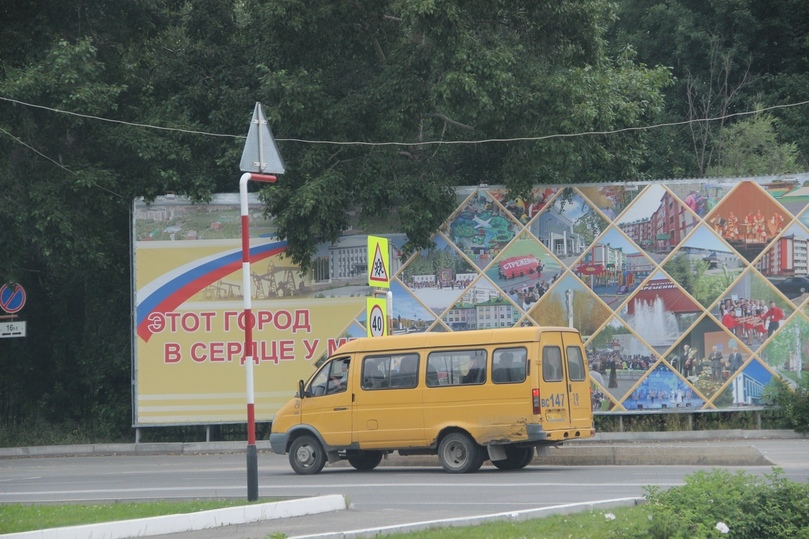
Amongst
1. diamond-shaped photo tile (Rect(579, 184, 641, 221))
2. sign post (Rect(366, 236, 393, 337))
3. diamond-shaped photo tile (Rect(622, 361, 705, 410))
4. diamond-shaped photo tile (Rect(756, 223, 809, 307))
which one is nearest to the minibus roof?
sign post (Rect(366, 236, 393, 337))

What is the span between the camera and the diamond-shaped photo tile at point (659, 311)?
83.5 feet

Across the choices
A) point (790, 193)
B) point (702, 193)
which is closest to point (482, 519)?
point (702, 193)

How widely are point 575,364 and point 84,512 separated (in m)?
8.73

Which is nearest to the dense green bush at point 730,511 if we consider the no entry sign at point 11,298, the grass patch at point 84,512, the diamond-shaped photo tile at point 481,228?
the grass patch at point 84,512

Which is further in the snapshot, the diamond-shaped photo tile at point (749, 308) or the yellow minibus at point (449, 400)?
the diamond-shaped photo tile at point (749, 308)

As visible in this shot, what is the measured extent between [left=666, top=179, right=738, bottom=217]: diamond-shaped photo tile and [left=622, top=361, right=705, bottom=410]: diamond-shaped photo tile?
3.88m

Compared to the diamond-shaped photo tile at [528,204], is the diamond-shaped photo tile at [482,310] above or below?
below

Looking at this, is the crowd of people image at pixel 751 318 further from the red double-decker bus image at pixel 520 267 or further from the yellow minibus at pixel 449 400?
the yellow minibus at pixel 449 400

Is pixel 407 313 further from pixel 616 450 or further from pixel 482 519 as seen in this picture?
pixel 482 519

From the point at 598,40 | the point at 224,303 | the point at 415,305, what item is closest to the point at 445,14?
the point at 598,40

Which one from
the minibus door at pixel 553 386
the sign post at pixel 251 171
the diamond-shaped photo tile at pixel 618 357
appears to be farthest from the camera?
the diamond-shaped photo tile at pixel 618 357

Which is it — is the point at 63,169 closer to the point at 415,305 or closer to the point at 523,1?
the point at 415,305

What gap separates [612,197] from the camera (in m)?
Result: 26.1

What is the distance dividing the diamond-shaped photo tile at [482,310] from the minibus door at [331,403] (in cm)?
745
